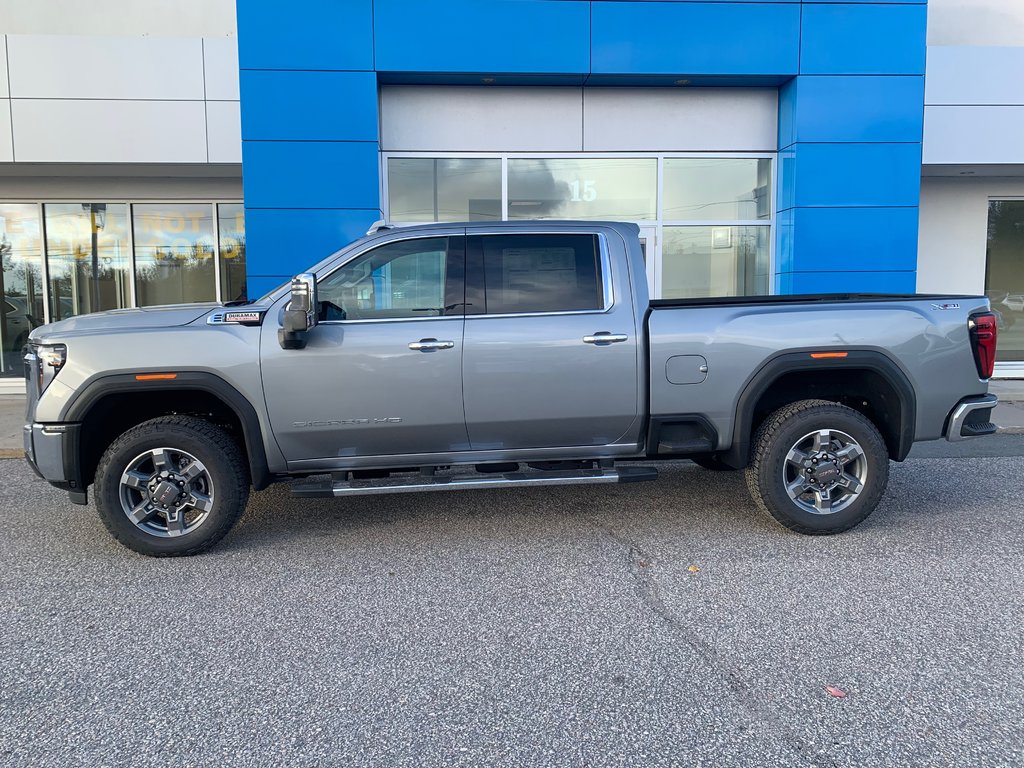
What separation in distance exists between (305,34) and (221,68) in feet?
4.70

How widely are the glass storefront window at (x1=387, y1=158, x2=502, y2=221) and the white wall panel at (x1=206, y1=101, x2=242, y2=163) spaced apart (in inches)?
84.3

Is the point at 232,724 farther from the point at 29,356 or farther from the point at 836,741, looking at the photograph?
the point at 29,356

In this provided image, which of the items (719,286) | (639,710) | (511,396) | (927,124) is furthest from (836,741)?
(927,124)

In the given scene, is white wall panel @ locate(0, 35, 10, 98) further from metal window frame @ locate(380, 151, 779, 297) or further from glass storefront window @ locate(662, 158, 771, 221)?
glass storefront window @ locate(662, 158, 771, 221)

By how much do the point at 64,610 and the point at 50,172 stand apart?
9734 mm

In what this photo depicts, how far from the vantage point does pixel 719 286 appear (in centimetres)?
1108

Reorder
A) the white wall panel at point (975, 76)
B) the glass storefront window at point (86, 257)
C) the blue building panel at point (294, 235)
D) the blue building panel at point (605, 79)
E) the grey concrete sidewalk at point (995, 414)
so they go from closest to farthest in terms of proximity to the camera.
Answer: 1. the grey concrete sidewalk at point (995, 414)
2. the blue building panel at point (605, 79)
3. the blue building panel at point (294, 235)
4. the white wall panel at point (975, 76)
5. the glass storefront window at point (86, 257)

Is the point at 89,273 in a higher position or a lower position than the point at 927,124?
lower

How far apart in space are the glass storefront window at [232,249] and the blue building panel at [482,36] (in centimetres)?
376

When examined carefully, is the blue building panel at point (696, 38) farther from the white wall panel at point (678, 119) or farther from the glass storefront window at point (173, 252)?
the glass storefront window at point (173, 252)

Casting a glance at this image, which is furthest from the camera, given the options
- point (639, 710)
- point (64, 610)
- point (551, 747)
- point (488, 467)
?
point (488, 467)

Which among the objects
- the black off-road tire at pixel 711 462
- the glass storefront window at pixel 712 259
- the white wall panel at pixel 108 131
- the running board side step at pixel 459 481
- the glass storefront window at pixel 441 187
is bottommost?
the black off-road tire at pixel 711 462

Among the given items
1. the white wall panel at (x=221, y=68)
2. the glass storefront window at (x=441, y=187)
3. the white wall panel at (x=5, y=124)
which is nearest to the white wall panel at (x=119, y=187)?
the white wall panel at (x=5, y=124)

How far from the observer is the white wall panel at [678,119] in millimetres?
10398
